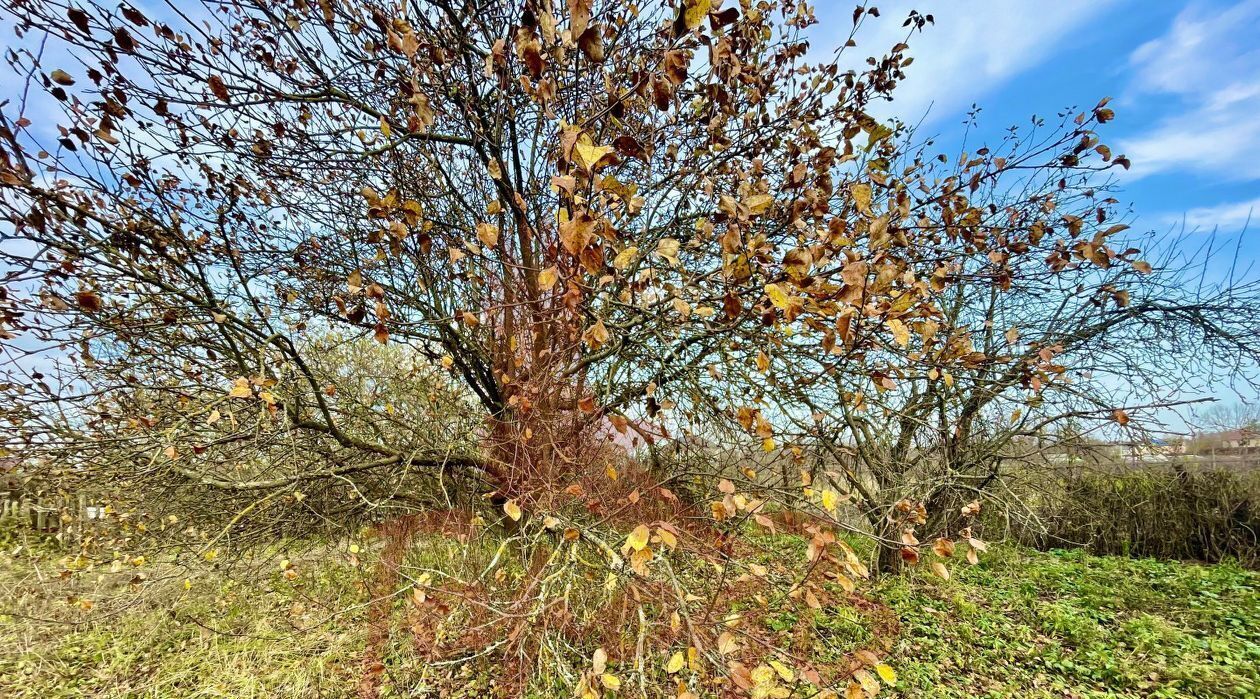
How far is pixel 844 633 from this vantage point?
433 centimetres

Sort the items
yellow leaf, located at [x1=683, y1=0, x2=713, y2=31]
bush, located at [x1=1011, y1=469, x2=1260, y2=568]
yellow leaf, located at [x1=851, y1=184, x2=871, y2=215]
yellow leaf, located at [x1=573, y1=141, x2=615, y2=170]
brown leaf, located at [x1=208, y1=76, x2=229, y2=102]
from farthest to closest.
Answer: bush, located at [x1=1011, y1=469, x2=1260, y2=568] → brown leaf, located at [x1=208, y1=76, x2=229, y2=102] → yellow leaf, located at [x1=851, y1=184, x2=871, y2=215] → yellow leaf, located at [x1=683, y1=0, x2=713, y2=31] → yellow leaf, located at [x1=573, y1=141, x2=615, y2=170]

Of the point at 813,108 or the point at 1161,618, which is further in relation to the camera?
the point at 1161,618

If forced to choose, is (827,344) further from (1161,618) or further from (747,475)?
(1161,618)

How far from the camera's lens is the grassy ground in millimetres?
3672

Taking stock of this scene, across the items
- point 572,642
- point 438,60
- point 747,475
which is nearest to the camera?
point 438,60

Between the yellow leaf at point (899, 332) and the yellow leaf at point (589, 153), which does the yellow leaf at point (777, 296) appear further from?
the yellow leaf at point (589, 153)

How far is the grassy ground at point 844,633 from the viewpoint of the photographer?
3.67 metres

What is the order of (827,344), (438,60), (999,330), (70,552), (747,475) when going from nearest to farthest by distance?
(827,344)
(438,60)
(747,475)
(999,330)
(70,552)

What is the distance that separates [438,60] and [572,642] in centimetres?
389

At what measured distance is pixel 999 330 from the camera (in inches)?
217

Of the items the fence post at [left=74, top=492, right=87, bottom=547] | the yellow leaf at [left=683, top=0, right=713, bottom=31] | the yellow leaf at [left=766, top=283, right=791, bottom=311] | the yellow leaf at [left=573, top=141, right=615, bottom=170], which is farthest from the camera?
the fence post at [left=74, top=492, right=87, bottom=547]

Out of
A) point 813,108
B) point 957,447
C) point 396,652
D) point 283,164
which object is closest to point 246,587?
point 396,652

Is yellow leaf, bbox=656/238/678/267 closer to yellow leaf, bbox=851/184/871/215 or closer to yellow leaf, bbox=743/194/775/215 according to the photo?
yellow leaf, bbox=743/194/775/215

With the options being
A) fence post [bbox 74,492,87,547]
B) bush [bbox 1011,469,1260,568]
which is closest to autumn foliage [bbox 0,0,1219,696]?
fence post [bbox 74,492,87,547]
